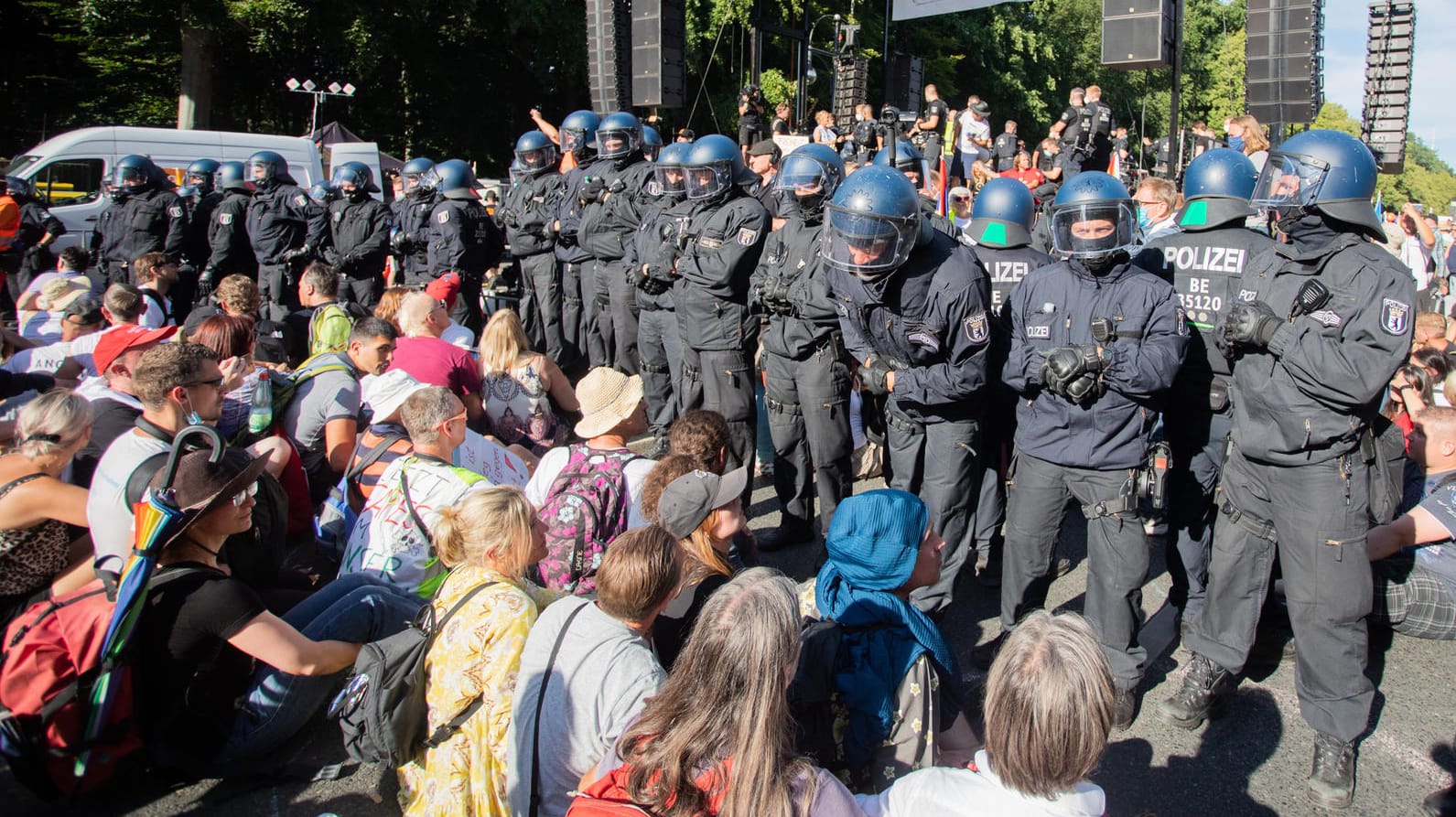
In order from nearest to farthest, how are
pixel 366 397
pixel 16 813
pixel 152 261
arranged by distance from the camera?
pixel 16 813
pixel 366 397
pixel 152 261

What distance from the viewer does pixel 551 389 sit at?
5.82 m

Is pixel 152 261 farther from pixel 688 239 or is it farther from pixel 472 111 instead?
pixel 472 111

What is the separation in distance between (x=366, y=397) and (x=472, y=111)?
26.4 metres

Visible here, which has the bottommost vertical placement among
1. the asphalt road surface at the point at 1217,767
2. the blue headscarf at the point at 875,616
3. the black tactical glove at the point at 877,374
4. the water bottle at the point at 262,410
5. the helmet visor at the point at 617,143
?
the asphalt road surface at the point at 1217,767

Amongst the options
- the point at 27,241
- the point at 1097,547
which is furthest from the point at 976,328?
the point at 27,241

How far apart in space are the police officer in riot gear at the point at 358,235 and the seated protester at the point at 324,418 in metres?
4.95

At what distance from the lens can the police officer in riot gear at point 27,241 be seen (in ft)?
36.2

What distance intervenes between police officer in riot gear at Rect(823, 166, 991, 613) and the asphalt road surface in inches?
30.7

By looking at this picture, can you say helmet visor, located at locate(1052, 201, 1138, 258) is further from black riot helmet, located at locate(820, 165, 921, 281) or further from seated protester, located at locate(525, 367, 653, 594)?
seated protester, located at locate(525, 367, 653, 594)

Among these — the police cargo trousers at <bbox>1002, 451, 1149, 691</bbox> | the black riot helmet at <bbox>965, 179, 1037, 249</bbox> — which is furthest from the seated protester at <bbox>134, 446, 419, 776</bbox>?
the black riot helmet at <bbox>965, 179, 1037, 249</bbox>

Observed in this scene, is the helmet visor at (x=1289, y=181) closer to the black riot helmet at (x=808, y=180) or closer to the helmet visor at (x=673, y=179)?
the black riot helmet at (x=808, y=180)

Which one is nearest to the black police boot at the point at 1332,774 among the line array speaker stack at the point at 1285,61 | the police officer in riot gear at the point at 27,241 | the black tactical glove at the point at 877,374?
the black tactical glove at the point at 877,374

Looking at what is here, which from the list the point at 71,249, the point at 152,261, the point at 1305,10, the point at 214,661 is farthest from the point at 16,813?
the point at 1305,10

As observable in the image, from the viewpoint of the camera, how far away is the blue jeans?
3.36 meters
